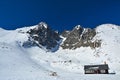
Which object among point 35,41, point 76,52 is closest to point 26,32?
point 35,41

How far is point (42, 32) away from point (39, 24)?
701cm

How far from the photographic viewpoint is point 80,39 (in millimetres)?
91562

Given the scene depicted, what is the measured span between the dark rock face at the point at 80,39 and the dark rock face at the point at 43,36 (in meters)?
5.20

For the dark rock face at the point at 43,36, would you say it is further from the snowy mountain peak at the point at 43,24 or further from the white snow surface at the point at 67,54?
the white snow surface at the point at 67,54

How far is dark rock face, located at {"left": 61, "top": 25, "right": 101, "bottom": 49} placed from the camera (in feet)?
275

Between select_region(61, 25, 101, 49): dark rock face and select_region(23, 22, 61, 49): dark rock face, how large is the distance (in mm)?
5196

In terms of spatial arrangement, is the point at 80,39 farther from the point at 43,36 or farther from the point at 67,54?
the point at 43,36

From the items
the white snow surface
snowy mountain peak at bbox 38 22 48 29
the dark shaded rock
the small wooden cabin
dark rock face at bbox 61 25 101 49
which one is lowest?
the small wooden cabin

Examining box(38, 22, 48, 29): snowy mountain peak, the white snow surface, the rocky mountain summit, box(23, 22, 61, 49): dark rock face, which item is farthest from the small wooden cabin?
box(38, 22, 48, 29): snowy mountain peak

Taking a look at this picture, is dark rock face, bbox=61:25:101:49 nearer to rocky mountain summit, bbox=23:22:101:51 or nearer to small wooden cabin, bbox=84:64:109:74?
rocky mountain summit, bbox=23:22:101:51

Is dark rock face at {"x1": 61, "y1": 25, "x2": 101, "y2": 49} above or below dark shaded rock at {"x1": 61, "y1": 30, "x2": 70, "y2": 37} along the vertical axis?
below

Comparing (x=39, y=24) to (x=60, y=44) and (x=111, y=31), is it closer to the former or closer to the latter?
(x=60, y=44)

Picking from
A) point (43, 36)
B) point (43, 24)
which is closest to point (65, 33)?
point (43, 24)

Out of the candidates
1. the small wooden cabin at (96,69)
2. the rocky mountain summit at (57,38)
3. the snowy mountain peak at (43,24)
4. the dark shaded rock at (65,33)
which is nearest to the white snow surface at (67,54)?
the rocky mountain summit at (57,38)
